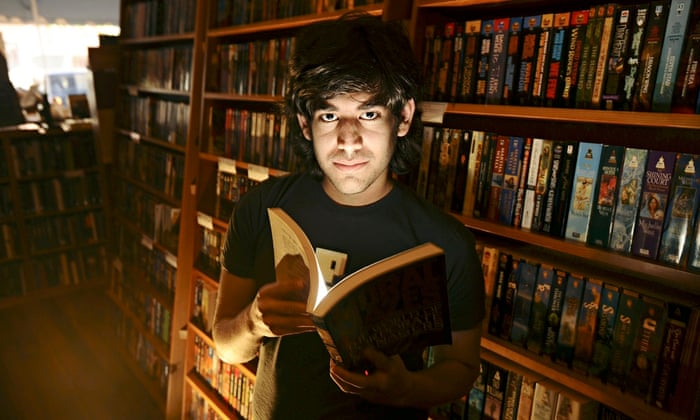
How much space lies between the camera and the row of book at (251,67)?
1.63 metres

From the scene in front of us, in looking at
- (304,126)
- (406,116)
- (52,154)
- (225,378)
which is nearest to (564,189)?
(406,116)

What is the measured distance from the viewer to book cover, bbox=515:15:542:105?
1.01 meters

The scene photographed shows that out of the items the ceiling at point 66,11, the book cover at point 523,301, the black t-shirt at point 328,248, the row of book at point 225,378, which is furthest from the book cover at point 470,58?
the ceiling at point 66,11

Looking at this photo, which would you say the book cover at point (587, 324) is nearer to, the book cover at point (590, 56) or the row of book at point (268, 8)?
the book cover at point (590, 56)

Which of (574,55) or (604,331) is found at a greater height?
(574,55)

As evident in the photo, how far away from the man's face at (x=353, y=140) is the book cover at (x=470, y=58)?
1.00ft

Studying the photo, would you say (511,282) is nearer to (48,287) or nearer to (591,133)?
(591,133)

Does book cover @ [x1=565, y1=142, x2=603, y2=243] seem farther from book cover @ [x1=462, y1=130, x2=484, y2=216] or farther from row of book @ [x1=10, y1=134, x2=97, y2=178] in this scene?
row of book @ [x1=10, y1=134, x2=97, y2=178]

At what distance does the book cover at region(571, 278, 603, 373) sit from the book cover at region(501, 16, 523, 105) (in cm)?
45

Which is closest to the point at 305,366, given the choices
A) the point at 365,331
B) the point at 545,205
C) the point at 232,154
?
the point at 365,331

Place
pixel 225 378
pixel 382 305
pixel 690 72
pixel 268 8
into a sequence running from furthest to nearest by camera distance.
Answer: pixel 225 378, pixel 268 8, pixel 690 72, pixel 382 305

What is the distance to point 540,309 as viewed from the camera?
1.05 m

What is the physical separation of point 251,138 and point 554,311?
4.12 ft

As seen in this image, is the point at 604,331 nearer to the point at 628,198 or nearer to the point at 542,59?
the point at 628,198
